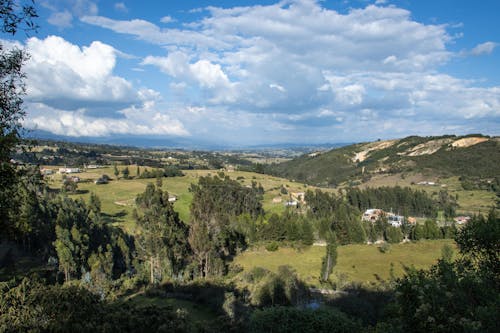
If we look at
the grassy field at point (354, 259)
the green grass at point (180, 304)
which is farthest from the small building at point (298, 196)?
the green grass at point (180, 304)

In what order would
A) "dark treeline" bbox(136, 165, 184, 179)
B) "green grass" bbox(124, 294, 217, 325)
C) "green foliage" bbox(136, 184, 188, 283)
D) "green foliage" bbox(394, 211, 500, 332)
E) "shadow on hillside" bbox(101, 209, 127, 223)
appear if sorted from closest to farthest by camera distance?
"green foliage" bbox(394, 211, 500, 332)
"green grass" bbox(124, 294, 217, 325)
"green foliage" bbox(136, 184, 188, 283)
"shadow on hillside" bbox(101, 209, 127, 223)
"dark treeline" bbox(136, 165, 184, 179)

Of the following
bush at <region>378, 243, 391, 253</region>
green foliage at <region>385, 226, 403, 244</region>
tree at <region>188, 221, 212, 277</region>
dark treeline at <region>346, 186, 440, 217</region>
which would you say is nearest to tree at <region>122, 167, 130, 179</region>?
dark treeline at <region>346, 186, 440, 217</region>

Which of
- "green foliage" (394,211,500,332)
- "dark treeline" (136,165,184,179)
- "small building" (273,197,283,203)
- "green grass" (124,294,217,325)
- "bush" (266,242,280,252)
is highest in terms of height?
"green foliage" (394,211,500,332)

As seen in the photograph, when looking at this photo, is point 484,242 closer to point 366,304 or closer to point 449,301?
point 449,301

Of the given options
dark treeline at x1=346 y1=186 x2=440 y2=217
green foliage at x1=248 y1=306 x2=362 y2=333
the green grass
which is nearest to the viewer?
green foliage at x1=248 y1=306 x2=362 y2=333

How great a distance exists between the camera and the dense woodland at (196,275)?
32.0 feet

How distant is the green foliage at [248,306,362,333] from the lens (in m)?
15.9

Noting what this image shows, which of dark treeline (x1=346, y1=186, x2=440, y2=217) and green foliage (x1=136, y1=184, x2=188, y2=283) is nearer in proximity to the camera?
green foliage (x1=136, y1=184, x2=188, y2=283)

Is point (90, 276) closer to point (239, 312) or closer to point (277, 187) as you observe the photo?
point (239, 312)

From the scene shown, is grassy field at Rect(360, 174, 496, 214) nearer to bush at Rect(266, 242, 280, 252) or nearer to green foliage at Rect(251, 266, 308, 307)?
bush at Rect(266, 242, 280, 252)

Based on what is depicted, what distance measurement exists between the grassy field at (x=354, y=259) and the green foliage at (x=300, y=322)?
2394cm

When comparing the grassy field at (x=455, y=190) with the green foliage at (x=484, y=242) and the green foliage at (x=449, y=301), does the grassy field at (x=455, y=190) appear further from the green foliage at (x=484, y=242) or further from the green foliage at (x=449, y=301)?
the green foliage at (x=449, y=301)

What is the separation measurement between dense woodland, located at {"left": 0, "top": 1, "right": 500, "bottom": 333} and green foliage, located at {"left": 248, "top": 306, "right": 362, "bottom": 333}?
6cm

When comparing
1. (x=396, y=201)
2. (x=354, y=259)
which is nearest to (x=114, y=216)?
(x=354, y=259)
